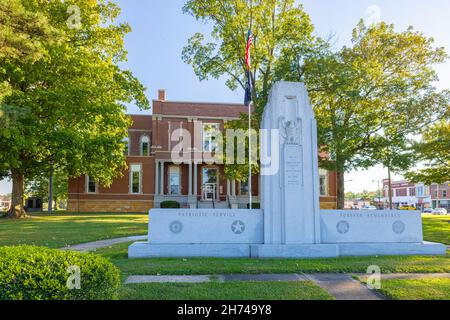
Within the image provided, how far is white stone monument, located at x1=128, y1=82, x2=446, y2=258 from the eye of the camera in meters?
9.34

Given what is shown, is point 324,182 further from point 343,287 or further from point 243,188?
point 343,287

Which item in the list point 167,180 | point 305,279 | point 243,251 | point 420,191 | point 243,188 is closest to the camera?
point 305,279

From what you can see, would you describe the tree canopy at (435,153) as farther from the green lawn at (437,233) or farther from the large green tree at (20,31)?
the large green tree at (20,31)

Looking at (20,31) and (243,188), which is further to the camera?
(243,188)

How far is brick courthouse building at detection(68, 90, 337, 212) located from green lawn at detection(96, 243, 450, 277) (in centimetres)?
2745

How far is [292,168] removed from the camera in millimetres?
9570

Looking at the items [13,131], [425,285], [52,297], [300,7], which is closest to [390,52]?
[300,7]

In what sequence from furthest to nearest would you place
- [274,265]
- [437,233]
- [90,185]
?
[90,185], [437,233], [274,265]

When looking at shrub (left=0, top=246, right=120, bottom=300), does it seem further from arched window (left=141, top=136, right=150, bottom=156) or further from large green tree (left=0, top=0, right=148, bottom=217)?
arched window (left=141, top=136, right=150, bottom=156)

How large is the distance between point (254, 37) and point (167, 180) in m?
19.9

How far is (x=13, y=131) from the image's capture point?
63.9 feet

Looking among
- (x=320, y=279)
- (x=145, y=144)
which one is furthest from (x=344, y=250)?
(x=145, y=144)

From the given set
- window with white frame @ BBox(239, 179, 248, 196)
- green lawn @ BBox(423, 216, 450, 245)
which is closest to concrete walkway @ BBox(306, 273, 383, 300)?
green lawn @ BBox(423, 216, 450, 245)
